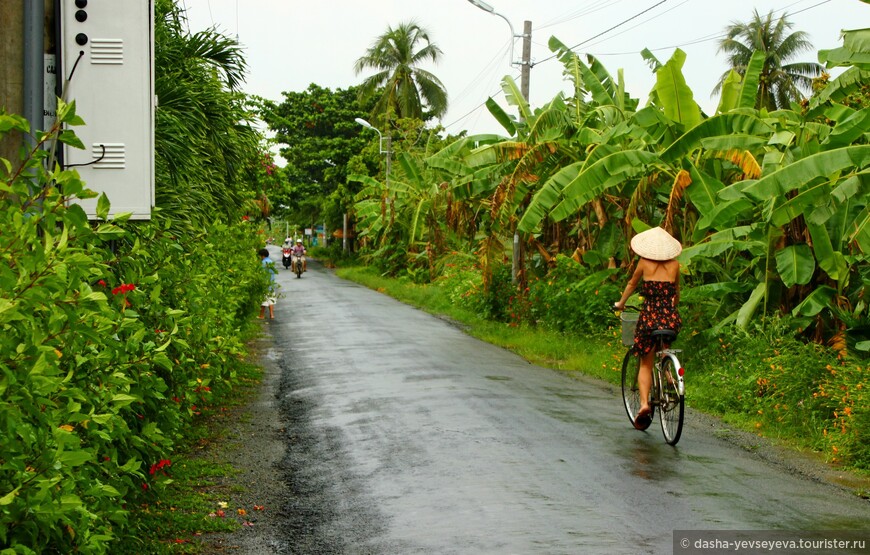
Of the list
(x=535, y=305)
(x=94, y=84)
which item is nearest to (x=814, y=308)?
(x=94, y=84)

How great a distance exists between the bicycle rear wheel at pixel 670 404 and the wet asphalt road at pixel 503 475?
0.49 feet

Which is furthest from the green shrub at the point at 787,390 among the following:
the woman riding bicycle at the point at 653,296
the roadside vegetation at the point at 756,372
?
the woman riding bicycle at the point at 653,296

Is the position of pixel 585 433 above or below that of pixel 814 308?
below

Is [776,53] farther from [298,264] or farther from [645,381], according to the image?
[645,381]

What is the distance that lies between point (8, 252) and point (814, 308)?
968cm

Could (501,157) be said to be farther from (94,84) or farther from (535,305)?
(94,84)

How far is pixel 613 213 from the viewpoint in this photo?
18125 mm

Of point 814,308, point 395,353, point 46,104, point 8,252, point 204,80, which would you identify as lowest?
point 395,353

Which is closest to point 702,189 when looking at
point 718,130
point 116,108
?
point 718,130

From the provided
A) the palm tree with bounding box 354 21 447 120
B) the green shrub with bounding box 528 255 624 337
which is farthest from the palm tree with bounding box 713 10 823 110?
the green shrub with bounding box 528 255 624 337

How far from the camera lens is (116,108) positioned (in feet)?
22.0

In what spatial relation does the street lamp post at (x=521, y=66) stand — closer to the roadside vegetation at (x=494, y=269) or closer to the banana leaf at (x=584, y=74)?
the roadside vegetation at (x=494, y=269)

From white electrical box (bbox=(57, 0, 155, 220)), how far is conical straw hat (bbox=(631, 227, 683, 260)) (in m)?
4.68

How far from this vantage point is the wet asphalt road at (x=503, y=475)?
620 cm
